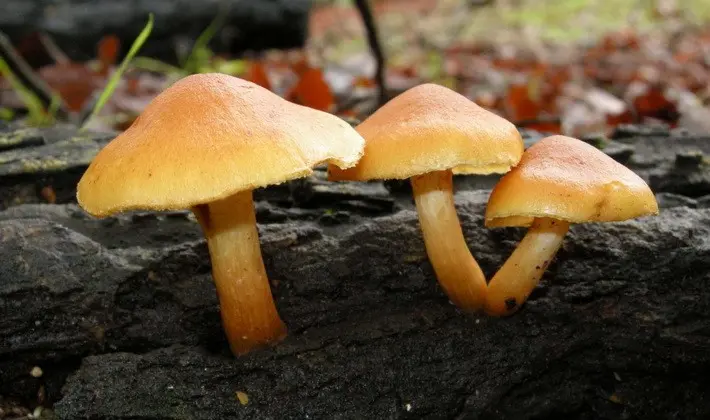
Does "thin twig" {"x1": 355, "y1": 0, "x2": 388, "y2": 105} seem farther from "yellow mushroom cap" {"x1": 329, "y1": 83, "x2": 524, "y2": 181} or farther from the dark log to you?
"yellow mushroom cap" {"x1": 329, "y1": 83, "x2": 524, "y2": 181}

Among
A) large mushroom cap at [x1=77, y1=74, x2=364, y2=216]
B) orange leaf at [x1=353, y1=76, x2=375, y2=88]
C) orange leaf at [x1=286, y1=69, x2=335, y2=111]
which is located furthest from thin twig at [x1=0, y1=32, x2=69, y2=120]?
orange leaf at [x1=353, y1=76, x2=375, y2=88]

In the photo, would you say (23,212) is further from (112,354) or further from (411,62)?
(411,62)

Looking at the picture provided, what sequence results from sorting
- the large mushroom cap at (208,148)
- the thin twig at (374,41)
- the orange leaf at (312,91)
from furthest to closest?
the orange leaf at (312,91) < the thin twig at (374,41) < the large mushroom cap at (208,148)

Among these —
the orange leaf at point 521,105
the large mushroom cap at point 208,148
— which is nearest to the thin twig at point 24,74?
the large mushroom cap at point 208,148

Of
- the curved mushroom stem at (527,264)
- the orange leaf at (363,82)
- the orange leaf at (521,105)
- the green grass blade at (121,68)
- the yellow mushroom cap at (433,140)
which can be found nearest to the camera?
the yellow mushroom cap at (433,140)

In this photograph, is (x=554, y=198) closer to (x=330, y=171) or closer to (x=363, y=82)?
(x=330, y=171)

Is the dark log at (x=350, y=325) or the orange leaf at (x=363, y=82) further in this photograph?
the orange leaf at (x=363, y=82)

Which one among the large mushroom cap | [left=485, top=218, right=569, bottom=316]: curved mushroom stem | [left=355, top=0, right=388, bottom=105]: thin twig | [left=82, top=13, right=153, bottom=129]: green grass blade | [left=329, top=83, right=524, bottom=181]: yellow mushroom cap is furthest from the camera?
[left=355, top=0, right=388, bottom=105]: thin twig

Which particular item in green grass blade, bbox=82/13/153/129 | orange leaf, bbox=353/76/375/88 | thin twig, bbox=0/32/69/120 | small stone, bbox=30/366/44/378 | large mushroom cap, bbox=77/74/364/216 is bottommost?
small stone, bbox=30/366/44/378

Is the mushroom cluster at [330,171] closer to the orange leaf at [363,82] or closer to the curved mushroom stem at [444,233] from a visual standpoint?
the curved mushroom stem at [444,233]
